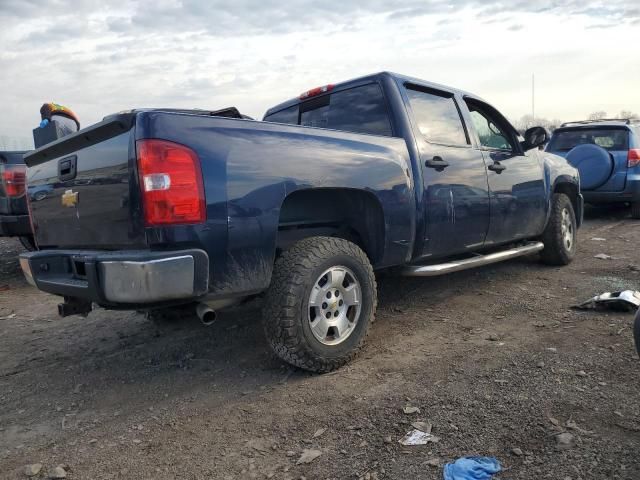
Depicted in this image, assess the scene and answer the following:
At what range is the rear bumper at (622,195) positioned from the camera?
27.5 feet

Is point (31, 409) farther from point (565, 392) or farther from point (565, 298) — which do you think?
point (565, 298)

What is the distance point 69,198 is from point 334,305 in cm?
171

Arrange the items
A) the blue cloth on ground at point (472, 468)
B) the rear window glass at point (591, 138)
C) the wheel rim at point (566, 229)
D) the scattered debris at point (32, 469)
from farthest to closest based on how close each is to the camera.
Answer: the rear window glass at point (591, 138) → the wheel rim at point (566, 229) → the scattered debris at point (32, 469) → the blue cloth on ground at point (472, 468)

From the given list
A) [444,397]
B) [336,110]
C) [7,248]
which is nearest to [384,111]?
[336,110]

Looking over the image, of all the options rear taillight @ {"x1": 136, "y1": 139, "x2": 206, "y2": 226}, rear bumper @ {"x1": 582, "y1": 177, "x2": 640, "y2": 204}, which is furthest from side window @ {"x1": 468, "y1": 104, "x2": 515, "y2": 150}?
rear bumper @ {"x1": 582, "y1": 177, "x2": 640, "y2": 204}

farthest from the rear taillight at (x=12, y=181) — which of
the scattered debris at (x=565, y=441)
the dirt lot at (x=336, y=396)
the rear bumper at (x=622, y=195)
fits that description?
the rear bumper at (x=622, y=195)

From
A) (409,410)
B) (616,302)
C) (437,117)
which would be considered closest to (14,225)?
(437,117)

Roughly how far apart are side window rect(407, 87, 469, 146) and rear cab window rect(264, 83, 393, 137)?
27cm

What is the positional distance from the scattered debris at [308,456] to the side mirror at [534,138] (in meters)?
3.99

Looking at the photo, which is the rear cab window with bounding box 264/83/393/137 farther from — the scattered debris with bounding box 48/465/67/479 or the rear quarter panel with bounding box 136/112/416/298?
the scattered debris with bounding box 48/465/67/479

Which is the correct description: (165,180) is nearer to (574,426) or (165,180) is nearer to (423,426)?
(423,426)

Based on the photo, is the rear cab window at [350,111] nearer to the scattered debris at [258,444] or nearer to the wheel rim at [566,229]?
the scattered debris at [258,444]

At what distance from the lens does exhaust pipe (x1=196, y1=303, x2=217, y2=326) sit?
2.60m

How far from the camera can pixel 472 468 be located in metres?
1.96
